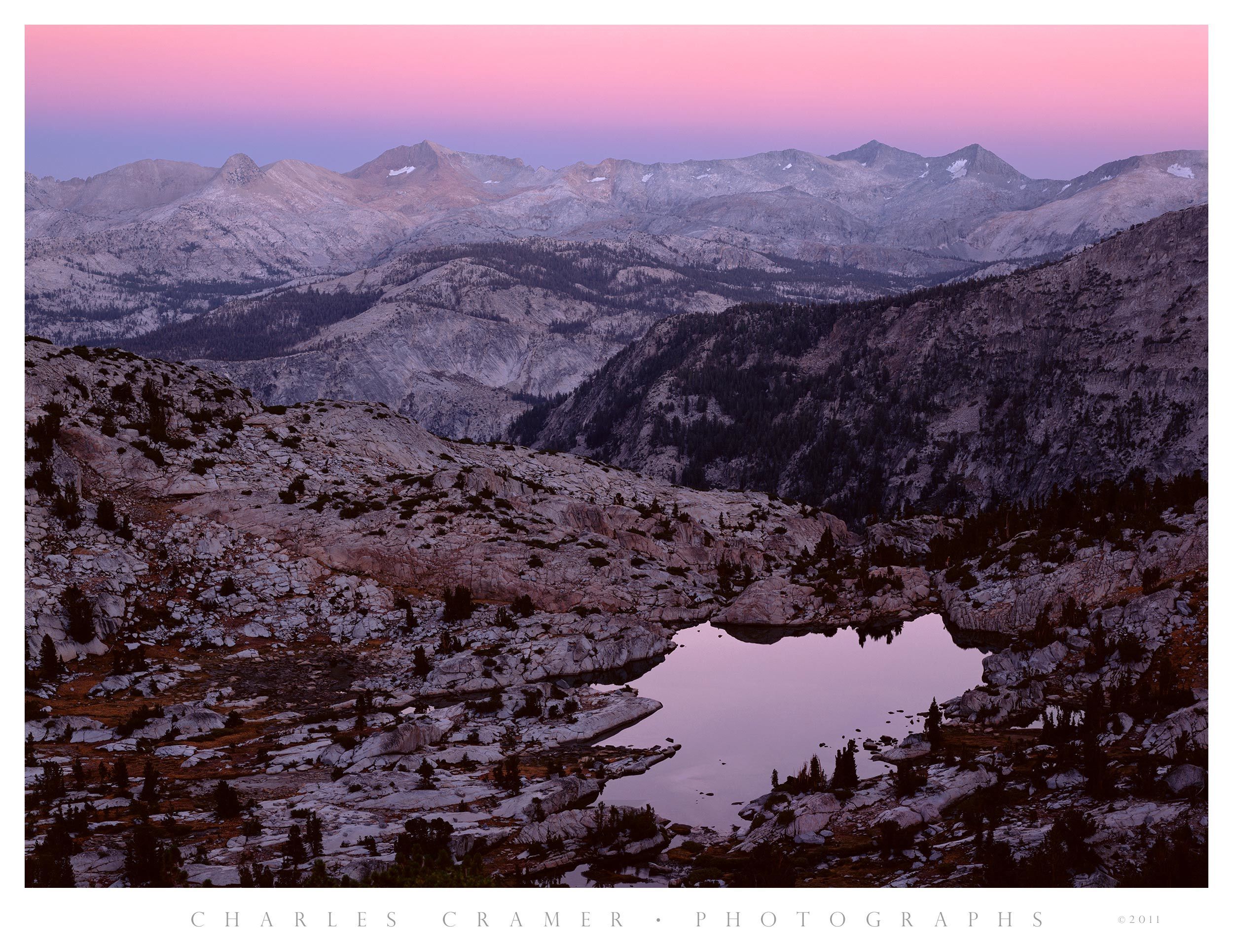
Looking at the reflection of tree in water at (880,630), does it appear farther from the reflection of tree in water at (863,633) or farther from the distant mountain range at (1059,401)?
the distant mountain range at (1059,401)

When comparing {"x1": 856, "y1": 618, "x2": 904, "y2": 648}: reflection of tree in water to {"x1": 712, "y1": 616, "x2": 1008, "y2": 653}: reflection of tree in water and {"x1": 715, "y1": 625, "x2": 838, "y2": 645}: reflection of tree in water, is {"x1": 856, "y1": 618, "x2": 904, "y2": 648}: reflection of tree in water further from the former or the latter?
{"x1": 715, "y1": 625, "x2": 838, "y2": 645}: reflection of tree in water

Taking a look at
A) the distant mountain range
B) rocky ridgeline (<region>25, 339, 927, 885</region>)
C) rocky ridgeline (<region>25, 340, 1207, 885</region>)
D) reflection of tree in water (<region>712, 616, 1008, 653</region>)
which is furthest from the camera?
the distant mountain range

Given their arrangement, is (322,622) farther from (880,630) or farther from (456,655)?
(880,630)

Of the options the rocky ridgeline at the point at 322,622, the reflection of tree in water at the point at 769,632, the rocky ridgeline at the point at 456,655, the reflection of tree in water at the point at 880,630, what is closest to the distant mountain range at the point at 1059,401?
the rocky ridgeline at the point at 456,655

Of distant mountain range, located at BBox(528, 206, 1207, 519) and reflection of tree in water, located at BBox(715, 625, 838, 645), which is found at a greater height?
distant mountain range, located at BBox(528, 206, 1207, 519)

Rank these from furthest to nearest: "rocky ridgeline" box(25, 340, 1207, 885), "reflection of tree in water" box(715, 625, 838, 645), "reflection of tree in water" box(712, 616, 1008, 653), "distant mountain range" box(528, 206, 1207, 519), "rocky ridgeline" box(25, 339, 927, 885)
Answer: "distant mountain range" box(528, 206, 1207, 519) < "reflection of tree in water" box(715, 625, 838, 645) < "reflection of tree in water" box(712, 616, 1008, 653) < "rocky ridgeline" box(25, 339, 927, 885) < "rocky ridgeline" box(25, 340, 1207, 885)

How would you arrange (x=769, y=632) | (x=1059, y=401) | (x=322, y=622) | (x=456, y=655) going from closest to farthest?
(x=456, y=655) → (x=322, y=622) → (x=769, y=632) → (x=1059, y=401)

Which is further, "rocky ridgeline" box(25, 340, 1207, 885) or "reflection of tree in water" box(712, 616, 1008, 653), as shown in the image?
"reflection of tree in water" box(712, 616, 1008, 653)

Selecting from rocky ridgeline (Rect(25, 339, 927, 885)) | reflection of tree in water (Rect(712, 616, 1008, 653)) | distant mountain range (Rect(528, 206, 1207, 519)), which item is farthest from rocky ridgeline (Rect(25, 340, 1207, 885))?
distant mountain range (Rect(528, 206, 1207, 519))

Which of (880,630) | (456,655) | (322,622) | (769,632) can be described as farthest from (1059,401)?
(322,622)

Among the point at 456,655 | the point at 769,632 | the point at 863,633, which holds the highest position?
the point at 456,655

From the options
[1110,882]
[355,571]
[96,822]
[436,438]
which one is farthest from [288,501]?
[1110,882]
